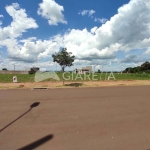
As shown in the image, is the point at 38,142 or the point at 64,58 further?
the point at 64,58

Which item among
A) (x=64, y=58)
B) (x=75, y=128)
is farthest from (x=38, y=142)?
(x=64, y=58)

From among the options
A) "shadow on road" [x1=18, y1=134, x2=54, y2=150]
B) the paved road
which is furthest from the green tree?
"shadow on road" [x1=18, y1=134, x2=54, y2=150]

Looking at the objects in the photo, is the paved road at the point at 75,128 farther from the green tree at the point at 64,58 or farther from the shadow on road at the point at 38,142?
the green tree at the point at 64,58

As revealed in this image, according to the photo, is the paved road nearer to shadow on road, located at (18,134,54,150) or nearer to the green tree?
shadow on road, located at (18,134,54,150)

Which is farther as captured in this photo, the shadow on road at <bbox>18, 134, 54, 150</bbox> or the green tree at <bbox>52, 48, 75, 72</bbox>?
the green tree at <bbox>52, 48, 75, 72</bbox>

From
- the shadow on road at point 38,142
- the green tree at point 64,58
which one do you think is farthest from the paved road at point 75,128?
the green tree at point 64,58

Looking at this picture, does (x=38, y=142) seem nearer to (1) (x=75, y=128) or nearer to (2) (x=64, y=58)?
(1) (x=75, y=128)

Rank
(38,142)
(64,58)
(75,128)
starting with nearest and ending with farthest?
1. (38,142)
2. (75,128)
3. (64,58)

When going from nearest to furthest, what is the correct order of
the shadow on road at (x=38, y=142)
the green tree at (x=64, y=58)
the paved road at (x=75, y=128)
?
the shadow on road at (x=38, y=142) → the paved road at (x=75, y=128) → the green tree at (x=64, y=58)

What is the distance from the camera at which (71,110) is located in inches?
253

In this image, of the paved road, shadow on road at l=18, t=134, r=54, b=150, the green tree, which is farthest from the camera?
the green tree

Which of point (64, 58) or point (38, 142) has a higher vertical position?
point (64, 58)

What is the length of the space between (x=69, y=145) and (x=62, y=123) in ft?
4.68

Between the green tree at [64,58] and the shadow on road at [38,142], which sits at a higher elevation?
the green tree at [64,58]
